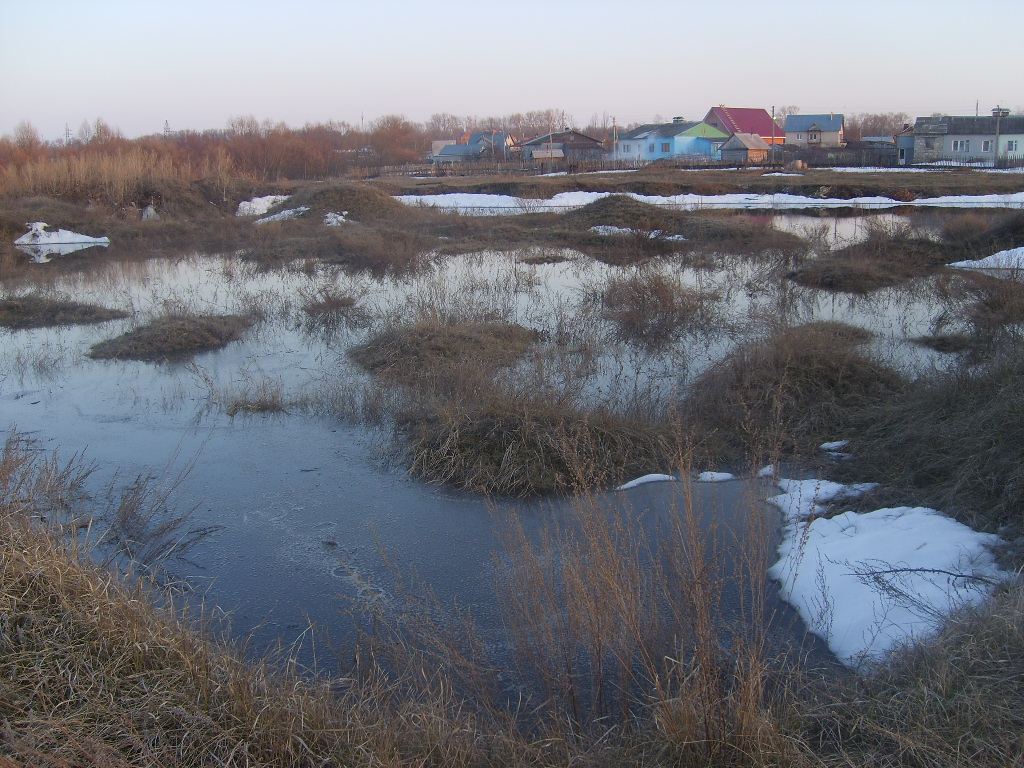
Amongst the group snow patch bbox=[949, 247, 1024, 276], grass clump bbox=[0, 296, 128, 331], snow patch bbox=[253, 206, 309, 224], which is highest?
snow patch bbox=[253, 206, 309, 224]

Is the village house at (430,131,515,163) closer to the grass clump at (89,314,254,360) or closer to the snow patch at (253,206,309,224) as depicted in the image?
the snow patch at (253,206,309,224)

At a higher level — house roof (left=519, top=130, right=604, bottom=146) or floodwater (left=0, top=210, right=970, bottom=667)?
→ house roof (left=519, top=130, right=604, bottom=146)

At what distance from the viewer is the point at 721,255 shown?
1875 centimetres

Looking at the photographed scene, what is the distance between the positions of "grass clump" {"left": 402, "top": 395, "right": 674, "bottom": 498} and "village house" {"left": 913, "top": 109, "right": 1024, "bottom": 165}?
5913 centimetres

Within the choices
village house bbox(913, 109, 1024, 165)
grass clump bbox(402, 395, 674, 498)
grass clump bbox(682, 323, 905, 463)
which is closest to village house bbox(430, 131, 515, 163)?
village house bbox(913, 109, 1024, 165)

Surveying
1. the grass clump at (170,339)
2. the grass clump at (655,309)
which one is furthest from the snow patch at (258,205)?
the grass clump at (655,309)

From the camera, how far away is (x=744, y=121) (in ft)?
242

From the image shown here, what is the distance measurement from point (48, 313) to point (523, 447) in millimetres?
11445

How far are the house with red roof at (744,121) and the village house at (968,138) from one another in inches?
644

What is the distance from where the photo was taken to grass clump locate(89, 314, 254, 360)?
11.6 meters

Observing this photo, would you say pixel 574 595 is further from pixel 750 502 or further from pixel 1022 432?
pixel 1022 432

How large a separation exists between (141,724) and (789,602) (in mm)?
3664

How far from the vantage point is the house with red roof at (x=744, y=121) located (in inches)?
2844

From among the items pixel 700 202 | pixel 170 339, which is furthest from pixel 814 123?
pixel 170 339
